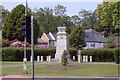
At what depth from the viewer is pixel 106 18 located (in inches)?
1283

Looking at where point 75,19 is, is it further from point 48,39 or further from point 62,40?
point 62,40

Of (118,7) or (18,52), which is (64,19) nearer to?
(18,52)

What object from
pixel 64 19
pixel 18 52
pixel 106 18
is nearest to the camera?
pixel 106 18

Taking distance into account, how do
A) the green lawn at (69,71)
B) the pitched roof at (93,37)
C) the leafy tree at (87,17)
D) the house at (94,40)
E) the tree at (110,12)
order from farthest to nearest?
the leafy tree at (87,17) < the pitched roof at (93,37) < the house at (94,40) < the tree at (110,12) < the green lawn at (69,71)

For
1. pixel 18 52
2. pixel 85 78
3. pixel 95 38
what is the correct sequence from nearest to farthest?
pixel 85 78 < pixel 18 52 < pixel 95 38

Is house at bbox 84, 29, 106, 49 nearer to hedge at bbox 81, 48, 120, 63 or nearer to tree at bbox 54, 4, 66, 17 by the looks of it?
tree at bbox 54, 4, 66, 17

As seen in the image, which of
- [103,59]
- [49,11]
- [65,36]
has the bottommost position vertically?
[103,59]

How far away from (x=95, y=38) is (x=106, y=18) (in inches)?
2418

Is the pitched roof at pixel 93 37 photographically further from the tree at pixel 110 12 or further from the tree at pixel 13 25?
the tree at pixel 110 12

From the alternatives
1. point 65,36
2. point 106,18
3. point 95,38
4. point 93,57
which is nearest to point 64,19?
point 95,38

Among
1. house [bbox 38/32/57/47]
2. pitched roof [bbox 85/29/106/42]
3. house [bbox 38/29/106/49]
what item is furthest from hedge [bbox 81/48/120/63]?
house [bbox 38/32/57/47]

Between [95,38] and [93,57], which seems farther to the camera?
[95,38]

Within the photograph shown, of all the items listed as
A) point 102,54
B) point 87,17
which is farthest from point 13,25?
point 87,17

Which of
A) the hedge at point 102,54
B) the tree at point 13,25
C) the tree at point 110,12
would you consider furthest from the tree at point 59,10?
the tree at point 110,12
